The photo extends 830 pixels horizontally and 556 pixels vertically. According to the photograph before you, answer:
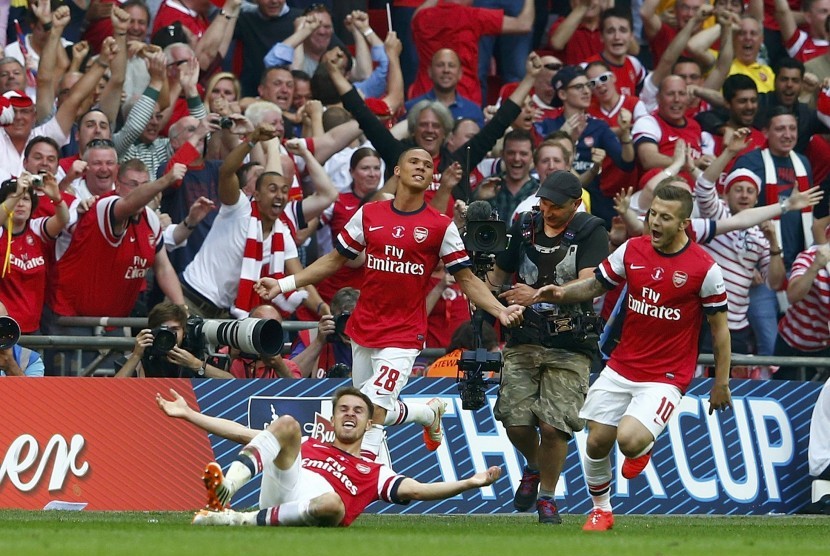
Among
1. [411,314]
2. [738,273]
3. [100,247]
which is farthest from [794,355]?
[100,247]

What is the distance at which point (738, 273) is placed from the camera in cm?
1564

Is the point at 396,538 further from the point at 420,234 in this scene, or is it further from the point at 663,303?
the point at 420,234

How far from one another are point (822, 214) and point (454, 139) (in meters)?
4.84

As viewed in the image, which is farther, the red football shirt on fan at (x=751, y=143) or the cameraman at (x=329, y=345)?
the red football shirt on fan at (x=751, y=143)

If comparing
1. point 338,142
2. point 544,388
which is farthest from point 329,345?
point 544,388

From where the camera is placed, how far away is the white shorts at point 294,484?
10.1 meters

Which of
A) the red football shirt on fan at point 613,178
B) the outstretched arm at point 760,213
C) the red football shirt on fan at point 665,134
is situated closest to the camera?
the outstretched arm at point 760,213

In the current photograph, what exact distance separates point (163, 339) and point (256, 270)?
198cm

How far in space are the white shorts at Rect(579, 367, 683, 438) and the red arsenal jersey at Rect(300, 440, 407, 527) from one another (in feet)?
5.42

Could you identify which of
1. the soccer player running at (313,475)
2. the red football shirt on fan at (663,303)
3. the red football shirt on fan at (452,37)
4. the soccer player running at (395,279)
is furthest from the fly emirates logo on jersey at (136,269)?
the red football shirt on fan at (452,37)

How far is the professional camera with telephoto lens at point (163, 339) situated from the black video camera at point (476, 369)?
2557 mm

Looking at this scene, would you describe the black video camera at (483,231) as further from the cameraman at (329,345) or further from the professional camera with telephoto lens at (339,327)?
the cameraman at (329,345)

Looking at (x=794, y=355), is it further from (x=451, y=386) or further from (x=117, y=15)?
(x=117, y=15)

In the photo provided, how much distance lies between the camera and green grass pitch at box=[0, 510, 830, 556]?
8.49 meters
